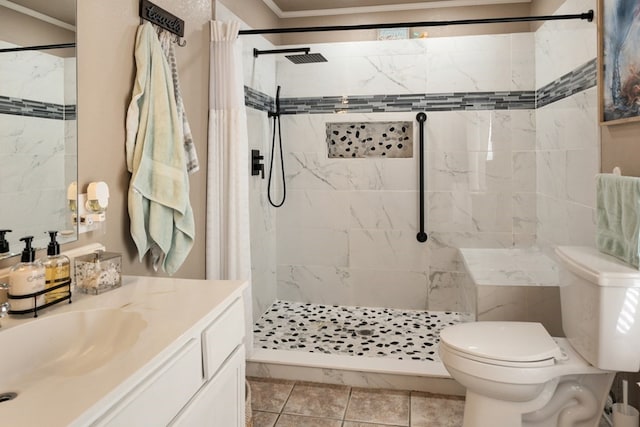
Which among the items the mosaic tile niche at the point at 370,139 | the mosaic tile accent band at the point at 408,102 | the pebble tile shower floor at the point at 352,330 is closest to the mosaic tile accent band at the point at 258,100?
the mosaic tile accent band at the point at 408,102

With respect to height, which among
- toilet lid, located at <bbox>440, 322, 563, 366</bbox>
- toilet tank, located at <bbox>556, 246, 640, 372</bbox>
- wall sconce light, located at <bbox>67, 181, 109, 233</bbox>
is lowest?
toilet lid, located at <bbox>440, 322, 563, 366</bbox>

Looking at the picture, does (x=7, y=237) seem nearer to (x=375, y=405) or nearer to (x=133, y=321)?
(x=133, y=321)

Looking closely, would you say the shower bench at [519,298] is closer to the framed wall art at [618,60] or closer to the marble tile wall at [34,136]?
the framed wall art at [618,60]

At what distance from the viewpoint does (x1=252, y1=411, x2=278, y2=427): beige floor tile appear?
2.20 metres

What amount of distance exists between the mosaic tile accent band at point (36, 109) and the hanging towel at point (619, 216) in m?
1.98

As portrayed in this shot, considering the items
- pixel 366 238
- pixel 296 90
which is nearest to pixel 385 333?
pixel 366 238

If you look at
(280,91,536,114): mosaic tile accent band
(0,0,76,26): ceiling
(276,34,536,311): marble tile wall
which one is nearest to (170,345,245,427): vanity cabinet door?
(0,0,76,26): ceiling

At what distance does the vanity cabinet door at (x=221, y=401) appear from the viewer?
1106 mm

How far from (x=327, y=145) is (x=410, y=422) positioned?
228 cm

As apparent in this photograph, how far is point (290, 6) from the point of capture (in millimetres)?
3783

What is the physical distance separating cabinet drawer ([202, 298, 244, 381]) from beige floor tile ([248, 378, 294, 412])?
1.10 m

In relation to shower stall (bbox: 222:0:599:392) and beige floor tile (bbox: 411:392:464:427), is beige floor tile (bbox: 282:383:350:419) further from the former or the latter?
shower stall (bbox: 222:0:599:392)

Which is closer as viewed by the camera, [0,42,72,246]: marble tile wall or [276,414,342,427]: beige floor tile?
[0,42,72,246]: marble tile wall

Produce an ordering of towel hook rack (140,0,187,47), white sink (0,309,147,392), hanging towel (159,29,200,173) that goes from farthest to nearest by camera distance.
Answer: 1. hanging towel (159,29,200,173)
2. towel hook rack (140,0,187,47)
3. white sink (0,309,147,392)
